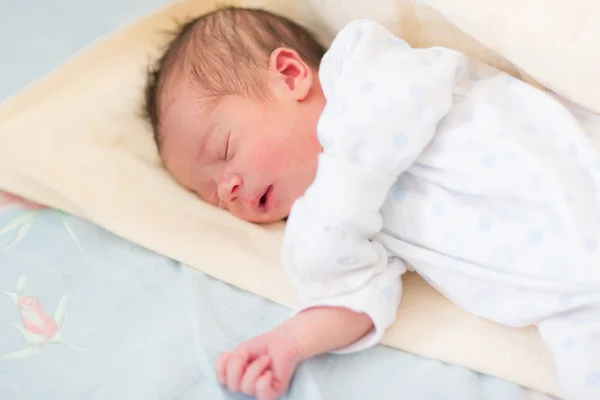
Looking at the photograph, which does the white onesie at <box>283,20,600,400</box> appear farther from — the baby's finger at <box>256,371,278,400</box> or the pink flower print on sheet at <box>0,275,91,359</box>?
the pink flower print on sheet at <box>0,275,91,359</box>

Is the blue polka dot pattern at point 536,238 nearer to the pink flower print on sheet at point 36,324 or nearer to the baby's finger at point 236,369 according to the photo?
the baby's finger at point 236,369

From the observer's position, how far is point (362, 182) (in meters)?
0.84

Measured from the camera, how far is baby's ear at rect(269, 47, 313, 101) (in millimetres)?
992

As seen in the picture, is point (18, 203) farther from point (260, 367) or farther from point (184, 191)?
point (260, 367)

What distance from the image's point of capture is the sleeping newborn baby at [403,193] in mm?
804

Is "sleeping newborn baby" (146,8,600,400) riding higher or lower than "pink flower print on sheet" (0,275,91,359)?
higher

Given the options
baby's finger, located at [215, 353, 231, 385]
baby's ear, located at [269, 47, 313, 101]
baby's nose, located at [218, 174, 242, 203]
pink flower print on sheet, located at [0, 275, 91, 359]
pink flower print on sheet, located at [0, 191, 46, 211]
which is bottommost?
pink flower print on sheet, located at [0, 275, 91, 359]

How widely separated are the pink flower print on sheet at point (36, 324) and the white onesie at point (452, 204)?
12.1 inches

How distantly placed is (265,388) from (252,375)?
0.07 ft

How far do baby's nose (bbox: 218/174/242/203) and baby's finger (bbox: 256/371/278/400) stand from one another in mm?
287

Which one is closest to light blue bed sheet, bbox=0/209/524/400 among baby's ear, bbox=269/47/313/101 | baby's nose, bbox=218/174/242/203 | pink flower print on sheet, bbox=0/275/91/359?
pink flower print on sheet, bbox=0/275/91/359

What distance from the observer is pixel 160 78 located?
1.06 metres

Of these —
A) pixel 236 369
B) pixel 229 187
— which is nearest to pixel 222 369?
pixel 236 369

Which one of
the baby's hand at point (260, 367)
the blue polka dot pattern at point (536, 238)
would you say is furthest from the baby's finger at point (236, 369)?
the blue polka dot pattern at point (536, 238)
